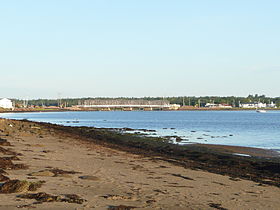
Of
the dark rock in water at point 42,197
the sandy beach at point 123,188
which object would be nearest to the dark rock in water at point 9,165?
the sandy beach at point 123,188

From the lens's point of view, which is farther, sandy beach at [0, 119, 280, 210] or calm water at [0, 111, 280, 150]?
calm water at [0, 111, 280, 150]

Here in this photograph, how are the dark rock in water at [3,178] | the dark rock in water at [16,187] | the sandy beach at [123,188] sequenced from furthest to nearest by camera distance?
the dark rock in water at [3,178]
the dark rock in water at [16,187]
the sandy beach at [123,188]

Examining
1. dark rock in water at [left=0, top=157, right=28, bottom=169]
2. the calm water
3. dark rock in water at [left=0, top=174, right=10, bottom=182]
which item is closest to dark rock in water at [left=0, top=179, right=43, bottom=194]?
dark rock in water at [left=0, top=174, right=10, bottom=182]

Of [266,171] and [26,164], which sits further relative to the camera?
[266,171]

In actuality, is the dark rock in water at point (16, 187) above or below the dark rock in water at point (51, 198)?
above

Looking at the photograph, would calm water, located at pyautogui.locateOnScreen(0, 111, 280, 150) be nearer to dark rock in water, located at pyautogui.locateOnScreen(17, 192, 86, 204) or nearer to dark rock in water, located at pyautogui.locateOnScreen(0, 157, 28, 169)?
dark rock in water, located at pyautogui.locateOnScreen(0, 157, 28, 169)

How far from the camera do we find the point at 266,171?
20516mm

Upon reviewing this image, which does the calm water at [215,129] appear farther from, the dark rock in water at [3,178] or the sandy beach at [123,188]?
the dark rock in water at [3,178]

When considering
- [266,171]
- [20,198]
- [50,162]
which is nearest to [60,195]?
[20,198]

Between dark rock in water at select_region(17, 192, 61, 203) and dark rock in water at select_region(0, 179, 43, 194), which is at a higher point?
dark rock in water at select_region(0, 179, 43, 194)

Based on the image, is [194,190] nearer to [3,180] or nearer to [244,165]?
[3,180]

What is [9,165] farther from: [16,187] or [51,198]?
[51,198]

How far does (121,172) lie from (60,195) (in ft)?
17.6

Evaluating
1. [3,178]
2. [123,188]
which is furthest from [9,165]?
[123,188]
